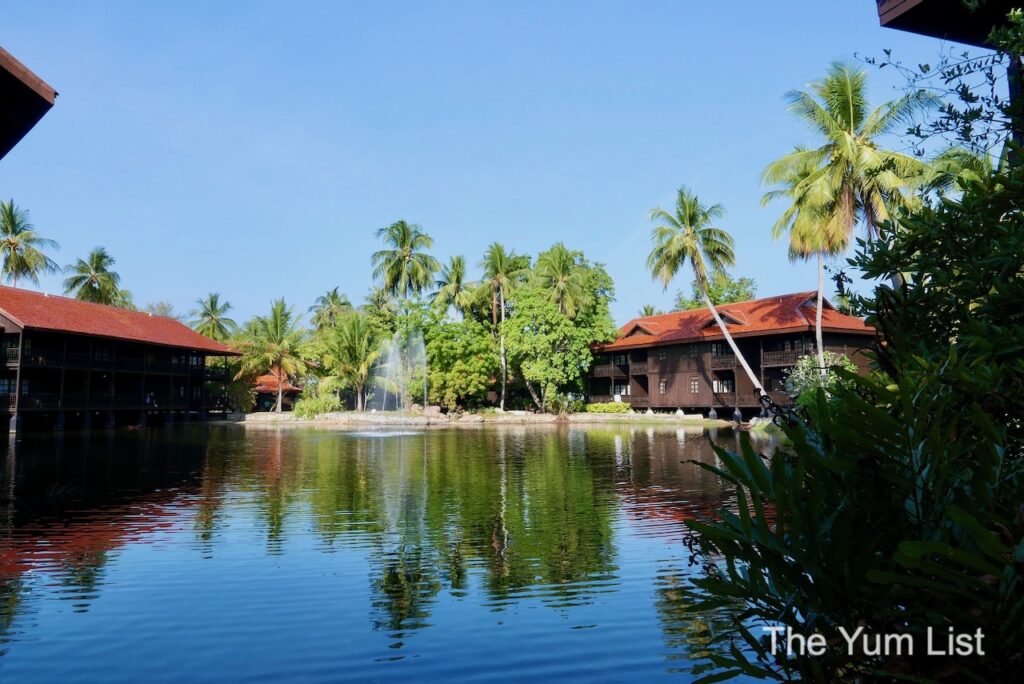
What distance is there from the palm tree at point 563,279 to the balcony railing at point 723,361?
35.8 ft

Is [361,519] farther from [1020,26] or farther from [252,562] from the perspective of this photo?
[1020,26]

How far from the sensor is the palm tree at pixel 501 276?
5347 centimetres

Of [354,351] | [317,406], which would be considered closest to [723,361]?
[354,351]

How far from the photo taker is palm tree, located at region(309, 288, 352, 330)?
73188mm

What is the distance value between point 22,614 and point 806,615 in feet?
26.2

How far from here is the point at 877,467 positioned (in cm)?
206

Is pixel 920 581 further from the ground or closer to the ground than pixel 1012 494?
closer to the ground

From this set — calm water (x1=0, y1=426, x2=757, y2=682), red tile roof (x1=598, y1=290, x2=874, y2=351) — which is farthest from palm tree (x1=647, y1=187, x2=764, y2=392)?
calm water (x1=0, y1=426, x2=757, y2=682)

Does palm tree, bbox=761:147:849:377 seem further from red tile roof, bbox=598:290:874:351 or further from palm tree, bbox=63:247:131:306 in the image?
palm tree, bbox=63:247:131:306

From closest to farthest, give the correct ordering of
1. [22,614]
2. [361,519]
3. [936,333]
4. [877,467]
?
[877,467]
[936,333]
[22,614]
[361,519]

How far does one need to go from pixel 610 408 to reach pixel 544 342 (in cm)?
709

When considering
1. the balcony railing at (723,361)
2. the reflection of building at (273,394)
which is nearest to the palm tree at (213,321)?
the reflection of building at (273,394)

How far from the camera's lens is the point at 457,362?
168ft

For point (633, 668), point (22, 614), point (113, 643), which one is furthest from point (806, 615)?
point (22, 614)
